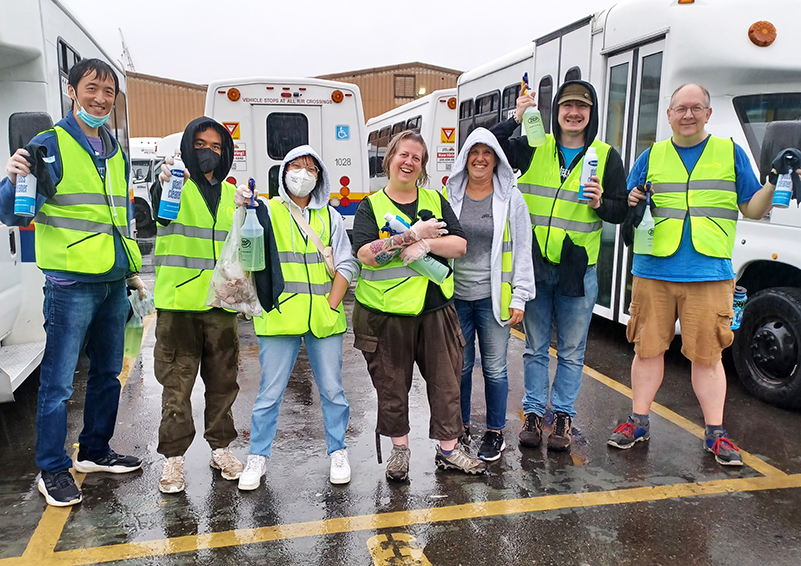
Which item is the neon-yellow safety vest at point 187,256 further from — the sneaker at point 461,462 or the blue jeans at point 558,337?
the blue jeans at point 558,337

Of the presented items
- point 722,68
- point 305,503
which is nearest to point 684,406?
point 722,68

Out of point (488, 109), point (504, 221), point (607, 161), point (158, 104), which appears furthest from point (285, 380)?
point (158, 104)

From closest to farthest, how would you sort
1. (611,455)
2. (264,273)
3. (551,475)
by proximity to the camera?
(264,273), (551,475), (611,455)

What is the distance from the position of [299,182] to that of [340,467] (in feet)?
5.03

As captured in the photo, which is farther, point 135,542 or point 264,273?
point 264,273

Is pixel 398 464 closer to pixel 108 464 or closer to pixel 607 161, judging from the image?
pixel 108 464

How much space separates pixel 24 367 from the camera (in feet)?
13.5

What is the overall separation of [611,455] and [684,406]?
112 centimetres

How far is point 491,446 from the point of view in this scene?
151 inches

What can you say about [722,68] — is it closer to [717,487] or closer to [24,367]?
[717,487]

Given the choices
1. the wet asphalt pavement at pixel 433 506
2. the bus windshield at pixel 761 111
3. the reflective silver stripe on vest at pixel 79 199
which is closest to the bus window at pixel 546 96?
the bus windshield at pixel 761 111

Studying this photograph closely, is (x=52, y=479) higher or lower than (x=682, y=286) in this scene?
lower

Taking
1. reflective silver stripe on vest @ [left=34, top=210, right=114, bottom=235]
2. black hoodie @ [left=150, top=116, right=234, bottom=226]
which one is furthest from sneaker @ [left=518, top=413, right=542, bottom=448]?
reflective silver stripe on vest @ [left=34, top=210, right=114, bottom=235]

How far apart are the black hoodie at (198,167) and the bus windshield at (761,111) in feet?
11.9
